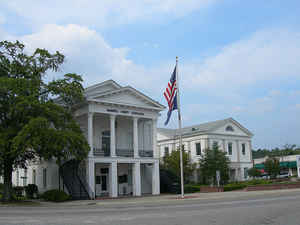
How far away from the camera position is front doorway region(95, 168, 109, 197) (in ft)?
123

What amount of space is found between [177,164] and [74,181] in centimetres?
1921

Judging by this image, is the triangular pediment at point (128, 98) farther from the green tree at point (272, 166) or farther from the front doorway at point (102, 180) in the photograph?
the green tree at point (272, 166)

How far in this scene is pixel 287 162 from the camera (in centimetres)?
7888

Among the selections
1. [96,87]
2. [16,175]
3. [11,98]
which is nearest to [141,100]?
[96,87]

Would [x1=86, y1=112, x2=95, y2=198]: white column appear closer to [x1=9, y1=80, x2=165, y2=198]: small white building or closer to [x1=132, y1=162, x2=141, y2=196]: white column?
[x1=9, y1=80, x2=165, y2=198]: small white building

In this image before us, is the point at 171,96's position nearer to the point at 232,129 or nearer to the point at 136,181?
the point at 136,181

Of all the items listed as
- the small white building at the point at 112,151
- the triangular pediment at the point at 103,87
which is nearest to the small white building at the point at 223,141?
the small white building at the point at 112,151

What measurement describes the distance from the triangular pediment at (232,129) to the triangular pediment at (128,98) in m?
21.7

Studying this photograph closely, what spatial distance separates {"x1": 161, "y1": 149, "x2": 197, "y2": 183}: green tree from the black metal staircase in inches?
667

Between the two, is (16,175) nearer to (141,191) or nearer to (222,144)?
(141,191)

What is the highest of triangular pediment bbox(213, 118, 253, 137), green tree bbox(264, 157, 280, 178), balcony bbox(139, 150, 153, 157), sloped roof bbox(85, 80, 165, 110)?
sloped roof bbox(85, 80, 165, 110)

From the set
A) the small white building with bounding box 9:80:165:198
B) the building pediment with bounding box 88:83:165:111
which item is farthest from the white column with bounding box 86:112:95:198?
the building pediment with bounding box 88:83:165:111

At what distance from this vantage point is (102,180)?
125 ft

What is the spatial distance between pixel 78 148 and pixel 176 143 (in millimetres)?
33101
